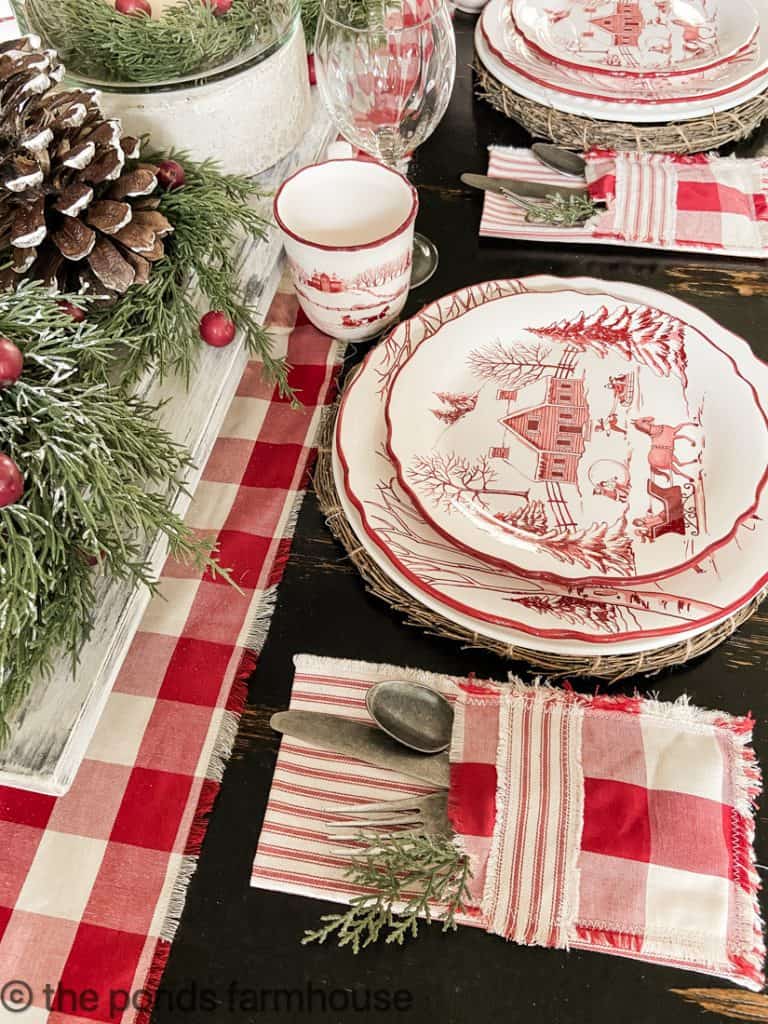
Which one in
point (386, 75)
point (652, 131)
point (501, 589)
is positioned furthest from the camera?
point (652, 131)

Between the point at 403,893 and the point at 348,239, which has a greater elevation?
the point at 348,239

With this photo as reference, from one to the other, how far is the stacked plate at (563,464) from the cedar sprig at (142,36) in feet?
0.89

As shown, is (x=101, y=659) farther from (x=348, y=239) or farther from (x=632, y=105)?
(x=632, y=105)

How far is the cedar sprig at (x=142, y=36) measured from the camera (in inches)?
24.3

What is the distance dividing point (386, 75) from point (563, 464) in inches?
16.4

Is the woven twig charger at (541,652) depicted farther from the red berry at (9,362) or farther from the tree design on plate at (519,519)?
the red berry at (9,362)

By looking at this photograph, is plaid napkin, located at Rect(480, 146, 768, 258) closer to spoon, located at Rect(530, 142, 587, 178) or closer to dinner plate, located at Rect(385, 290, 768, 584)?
spoon, located at Rect(530, 142, 587, 178)

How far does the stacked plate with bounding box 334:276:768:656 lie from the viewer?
1.62ft

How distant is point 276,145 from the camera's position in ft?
2.39

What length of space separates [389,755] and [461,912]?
0.30 ft

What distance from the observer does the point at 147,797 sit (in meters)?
0.49

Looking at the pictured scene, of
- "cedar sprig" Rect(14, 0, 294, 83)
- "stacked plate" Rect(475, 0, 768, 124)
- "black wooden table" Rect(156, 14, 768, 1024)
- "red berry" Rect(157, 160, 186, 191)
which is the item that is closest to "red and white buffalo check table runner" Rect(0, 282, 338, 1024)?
"black wooden table" Rect(156, 14, 768, 1024)

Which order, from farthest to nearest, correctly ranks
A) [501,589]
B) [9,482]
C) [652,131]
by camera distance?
[652,131] → [501,589] → [9,482]

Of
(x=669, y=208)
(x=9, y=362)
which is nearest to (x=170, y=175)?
(x=9, y=362)
